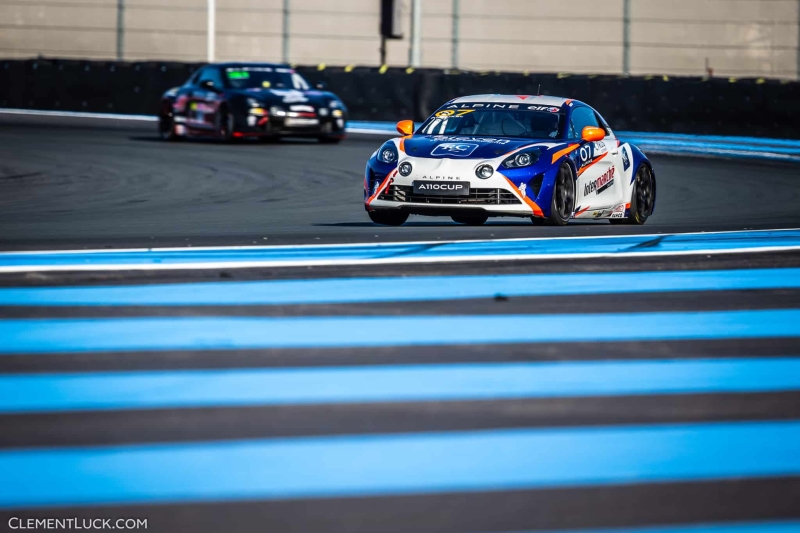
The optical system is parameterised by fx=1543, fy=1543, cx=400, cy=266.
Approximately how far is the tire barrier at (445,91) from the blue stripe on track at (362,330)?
19.1 meters

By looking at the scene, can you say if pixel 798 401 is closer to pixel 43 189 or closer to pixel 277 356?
pixel 277 356

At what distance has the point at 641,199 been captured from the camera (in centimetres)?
1391

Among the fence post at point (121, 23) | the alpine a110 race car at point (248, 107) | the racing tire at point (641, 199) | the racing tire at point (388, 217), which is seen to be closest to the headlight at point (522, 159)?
the racing tire at point (388, 217)

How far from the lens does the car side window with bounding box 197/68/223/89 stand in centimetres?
2488

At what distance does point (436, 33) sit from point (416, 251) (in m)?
28.2

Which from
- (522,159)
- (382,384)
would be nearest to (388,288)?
(382,384)

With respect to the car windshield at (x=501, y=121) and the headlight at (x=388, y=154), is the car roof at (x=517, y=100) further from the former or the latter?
the headlight at (x=388, y=154)

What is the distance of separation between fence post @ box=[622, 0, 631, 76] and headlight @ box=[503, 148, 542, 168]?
26.2m

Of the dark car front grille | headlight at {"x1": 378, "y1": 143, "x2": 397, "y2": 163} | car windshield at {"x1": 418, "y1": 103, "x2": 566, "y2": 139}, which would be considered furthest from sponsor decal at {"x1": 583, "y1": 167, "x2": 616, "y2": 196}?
headlight at {"x1": 378, "y1": 143, "x2": 397, "y2": 163}

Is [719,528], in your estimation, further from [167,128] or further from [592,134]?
[167,128]

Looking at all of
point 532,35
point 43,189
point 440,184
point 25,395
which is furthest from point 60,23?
point 25,395

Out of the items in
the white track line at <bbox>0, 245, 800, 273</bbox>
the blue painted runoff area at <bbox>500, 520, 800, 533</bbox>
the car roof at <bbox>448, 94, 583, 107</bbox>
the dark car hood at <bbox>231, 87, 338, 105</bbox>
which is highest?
the dark car hood at <bbox>231, 87, 338, 105</bbox>

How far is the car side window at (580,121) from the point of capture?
13.1 m

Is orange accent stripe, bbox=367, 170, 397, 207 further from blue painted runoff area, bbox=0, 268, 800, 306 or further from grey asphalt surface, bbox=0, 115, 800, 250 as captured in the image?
blue painted runoff area, bbox=0, 268, 800, 306
